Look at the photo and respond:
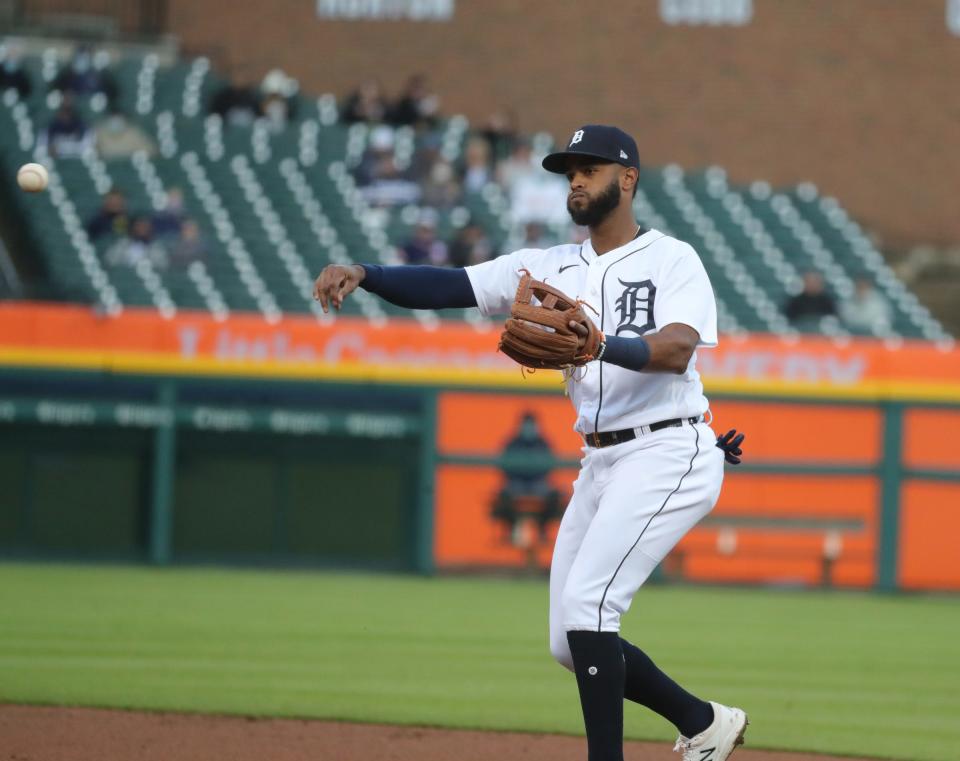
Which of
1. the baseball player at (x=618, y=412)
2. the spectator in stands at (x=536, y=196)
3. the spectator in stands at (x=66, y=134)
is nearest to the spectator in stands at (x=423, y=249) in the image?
the spectator in stands at (x=536, y=196)

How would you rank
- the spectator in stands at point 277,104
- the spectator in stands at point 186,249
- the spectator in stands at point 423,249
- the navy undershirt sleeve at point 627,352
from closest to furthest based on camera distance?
the navy undershirt sleeve at point 627,352 < the spectator in stands at point 186,249 < the spectator in stands at point 423,249 < the spectator in stands at point 277,104

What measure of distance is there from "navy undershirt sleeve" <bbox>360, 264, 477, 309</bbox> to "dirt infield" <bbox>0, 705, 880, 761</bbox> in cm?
169

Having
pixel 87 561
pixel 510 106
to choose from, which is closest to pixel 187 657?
pixel 87 561

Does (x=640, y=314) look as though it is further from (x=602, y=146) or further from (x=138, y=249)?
(x=138, y=249)

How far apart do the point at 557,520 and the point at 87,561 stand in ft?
13.1

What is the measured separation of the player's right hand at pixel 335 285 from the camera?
448 cm

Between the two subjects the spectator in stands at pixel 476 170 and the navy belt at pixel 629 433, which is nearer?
the navy belt at pixel 629 433

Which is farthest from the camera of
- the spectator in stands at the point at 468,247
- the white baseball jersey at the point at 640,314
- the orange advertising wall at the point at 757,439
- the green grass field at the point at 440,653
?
the spectator in stands at the point at 468,247

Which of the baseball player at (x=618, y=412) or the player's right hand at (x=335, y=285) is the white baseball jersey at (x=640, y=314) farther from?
the player's right hand at (x=335, y=285)

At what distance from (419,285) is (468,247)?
33.1 feet

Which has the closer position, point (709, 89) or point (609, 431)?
point (609, 431)

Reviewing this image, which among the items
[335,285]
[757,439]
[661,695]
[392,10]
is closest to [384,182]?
[757,439]

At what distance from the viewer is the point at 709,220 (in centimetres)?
1775

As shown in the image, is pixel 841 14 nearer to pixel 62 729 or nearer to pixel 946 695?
pixel 946 695
